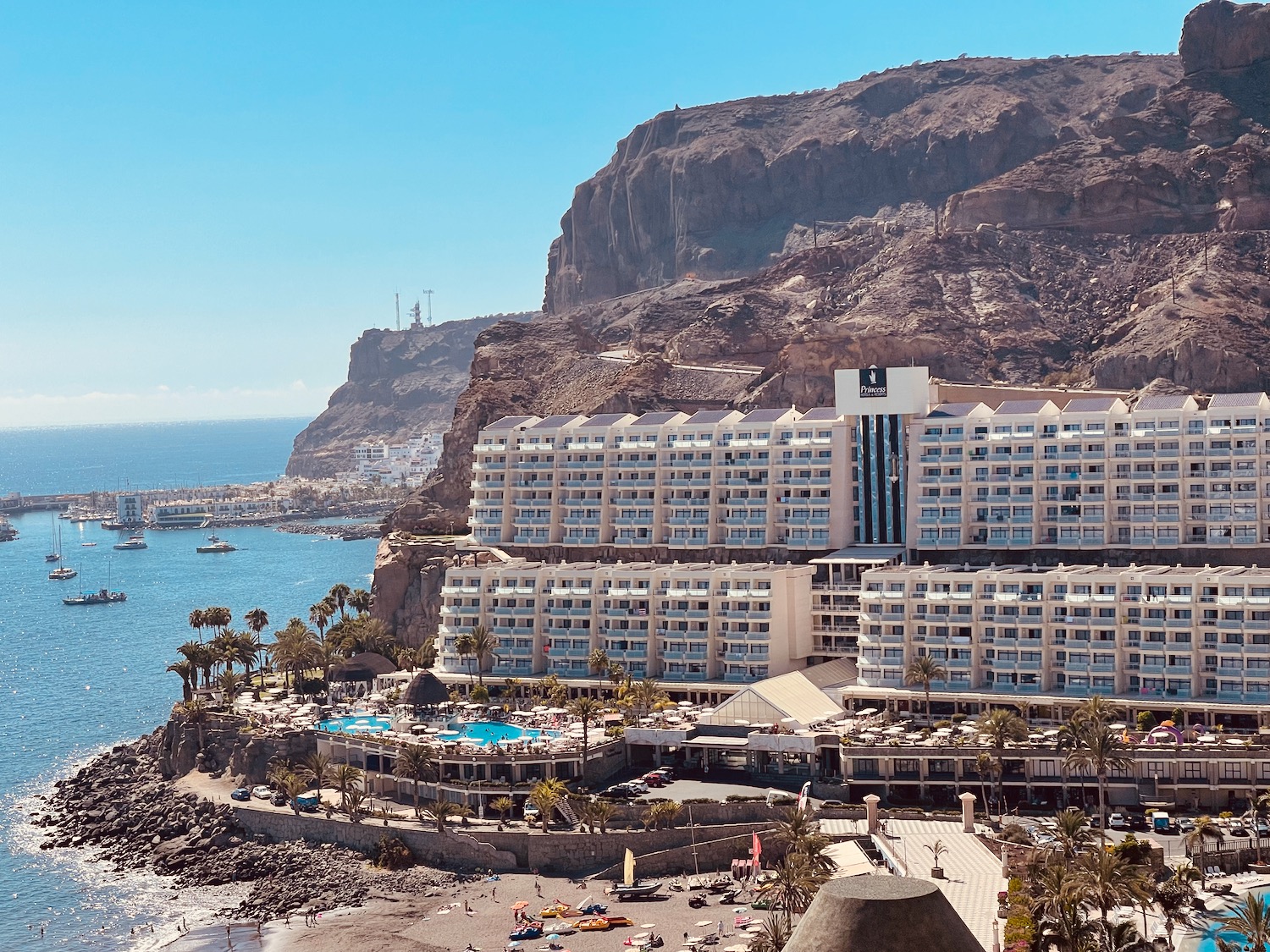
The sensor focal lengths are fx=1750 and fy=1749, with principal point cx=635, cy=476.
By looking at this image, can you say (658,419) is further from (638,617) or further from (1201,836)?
(1201,836)

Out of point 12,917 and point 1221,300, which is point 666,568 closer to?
point 12,917

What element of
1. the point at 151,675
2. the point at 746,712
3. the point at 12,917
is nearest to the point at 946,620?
the point at 746,712

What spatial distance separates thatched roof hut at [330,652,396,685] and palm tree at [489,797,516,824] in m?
30.5

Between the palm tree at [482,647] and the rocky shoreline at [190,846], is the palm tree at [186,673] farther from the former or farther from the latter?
the palm tree at [482,647]

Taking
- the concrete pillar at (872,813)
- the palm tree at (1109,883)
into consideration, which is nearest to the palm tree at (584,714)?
the concrete pillar at (872,813)

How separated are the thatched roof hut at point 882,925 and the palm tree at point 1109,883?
36.9 m

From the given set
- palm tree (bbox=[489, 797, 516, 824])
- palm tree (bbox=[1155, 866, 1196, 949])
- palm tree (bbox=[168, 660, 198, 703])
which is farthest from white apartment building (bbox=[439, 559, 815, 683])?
palm tree (bbox=[1155, 866, 1196, 949])

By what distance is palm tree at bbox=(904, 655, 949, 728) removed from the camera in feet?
357

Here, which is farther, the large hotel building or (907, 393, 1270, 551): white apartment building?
(907, 393, 1270, 551): white apartment building

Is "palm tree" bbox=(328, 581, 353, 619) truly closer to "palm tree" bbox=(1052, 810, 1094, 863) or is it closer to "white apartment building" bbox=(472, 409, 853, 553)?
"white apartment building" bbox=(472, 409, 853, 553)

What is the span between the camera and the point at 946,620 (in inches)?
4476

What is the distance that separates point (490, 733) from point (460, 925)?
23.1 m

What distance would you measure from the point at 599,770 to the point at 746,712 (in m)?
9.95

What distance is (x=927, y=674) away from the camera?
109062 mm
